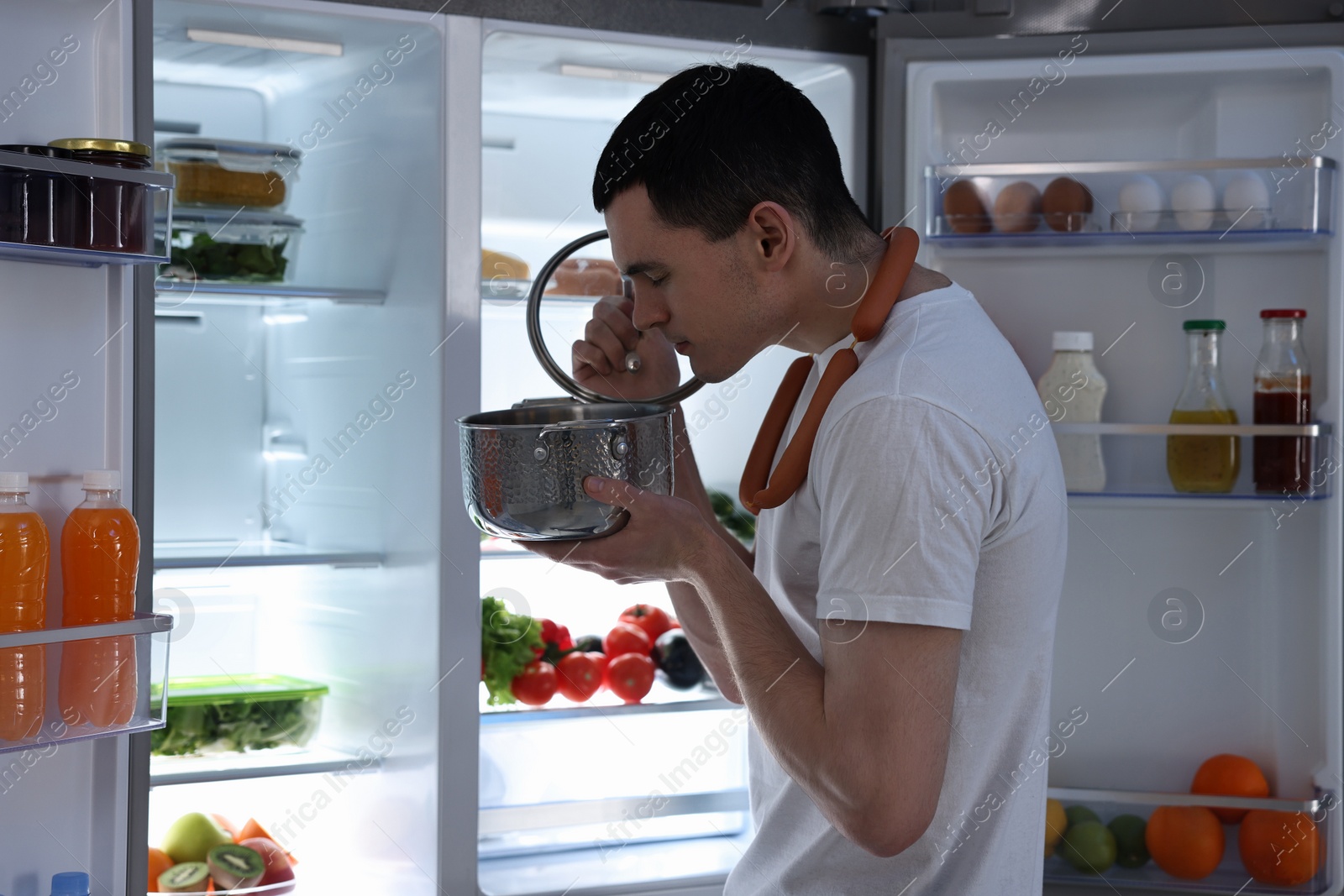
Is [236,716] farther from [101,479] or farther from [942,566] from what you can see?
[942,566]

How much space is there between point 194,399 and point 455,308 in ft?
2.16

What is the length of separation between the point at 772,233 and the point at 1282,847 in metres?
1.35

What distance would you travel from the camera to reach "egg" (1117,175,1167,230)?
182cm

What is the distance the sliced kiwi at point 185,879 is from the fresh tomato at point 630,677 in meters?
0.72

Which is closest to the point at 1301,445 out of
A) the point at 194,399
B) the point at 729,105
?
the point at 729,105

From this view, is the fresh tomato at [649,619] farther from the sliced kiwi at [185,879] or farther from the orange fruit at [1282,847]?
the orange fruit at [1282,847]

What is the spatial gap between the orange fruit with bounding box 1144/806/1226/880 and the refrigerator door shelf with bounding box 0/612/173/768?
1452 millimetres

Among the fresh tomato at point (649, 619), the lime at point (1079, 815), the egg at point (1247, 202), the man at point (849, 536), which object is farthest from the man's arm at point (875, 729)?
the fresh tomato at point (649, 619)

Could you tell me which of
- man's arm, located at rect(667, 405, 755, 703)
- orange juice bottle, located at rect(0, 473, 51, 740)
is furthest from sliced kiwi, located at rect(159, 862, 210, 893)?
man's arm, located at rect(667, 405, 755, 703)

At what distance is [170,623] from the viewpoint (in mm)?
1332

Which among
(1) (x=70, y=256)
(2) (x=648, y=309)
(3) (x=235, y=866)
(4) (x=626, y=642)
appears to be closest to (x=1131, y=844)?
(4) (x=626, y=642)

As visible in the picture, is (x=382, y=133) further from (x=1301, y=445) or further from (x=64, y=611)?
(x=1301, y=445)

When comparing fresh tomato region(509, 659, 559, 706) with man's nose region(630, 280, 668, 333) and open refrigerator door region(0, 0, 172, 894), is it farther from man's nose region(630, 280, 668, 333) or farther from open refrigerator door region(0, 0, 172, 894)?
man's nose region(630, 280, 668, 333)

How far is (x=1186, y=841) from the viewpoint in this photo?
1831 mm
